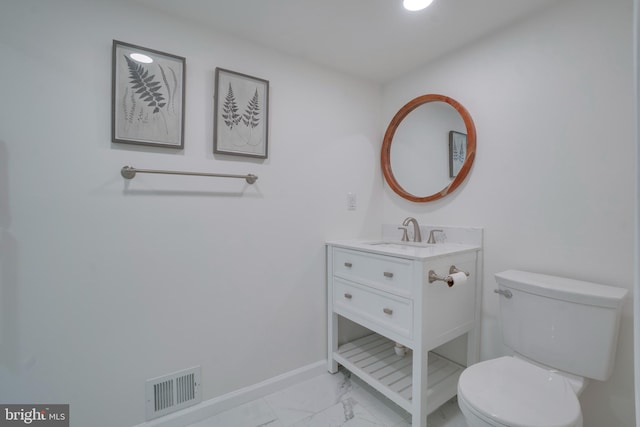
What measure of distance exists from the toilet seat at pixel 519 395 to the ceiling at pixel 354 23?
1657 millimetres

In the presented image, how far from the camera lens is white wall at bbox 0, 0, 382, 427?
114 cm

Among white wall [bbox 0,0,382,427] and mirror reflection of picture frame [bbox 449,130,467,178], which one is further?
mirror reflection of picture frame [bbox 449,130,467,178]

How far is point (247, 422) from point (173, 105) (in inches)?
65.3

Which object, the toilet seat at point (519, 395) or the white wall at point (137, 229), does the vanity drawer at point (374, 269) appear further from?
the toilet seat at point (519, 395)

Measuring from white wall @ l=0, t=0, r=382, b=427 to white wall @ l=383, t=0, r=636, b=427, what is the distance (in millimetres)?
982

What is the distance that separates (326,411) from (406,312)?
0.72 m

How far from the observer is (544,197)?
139 cm

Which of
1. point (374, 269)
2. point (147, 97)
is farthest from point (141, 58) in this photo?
point (374, 269)

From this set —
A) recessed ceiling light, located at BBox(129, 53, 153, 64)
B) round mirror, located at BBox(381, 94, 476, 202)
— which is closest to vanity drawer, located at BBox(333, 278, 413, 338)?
round mirror, located at BBox(381, 94, 476, 202)

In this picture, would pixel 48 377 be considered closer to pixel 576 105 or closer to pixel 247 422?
pixel 247 422

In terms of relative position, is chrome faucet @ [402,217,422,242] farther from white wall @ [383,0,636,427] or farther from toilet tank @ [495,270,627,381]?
toilet tank @ [495,270,627,381]

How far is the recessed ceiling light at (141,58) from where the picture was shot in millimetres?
1305

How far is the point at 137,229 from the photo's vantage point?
1338mm

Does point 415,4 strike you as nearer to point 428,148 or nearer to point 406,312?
point 428,148
